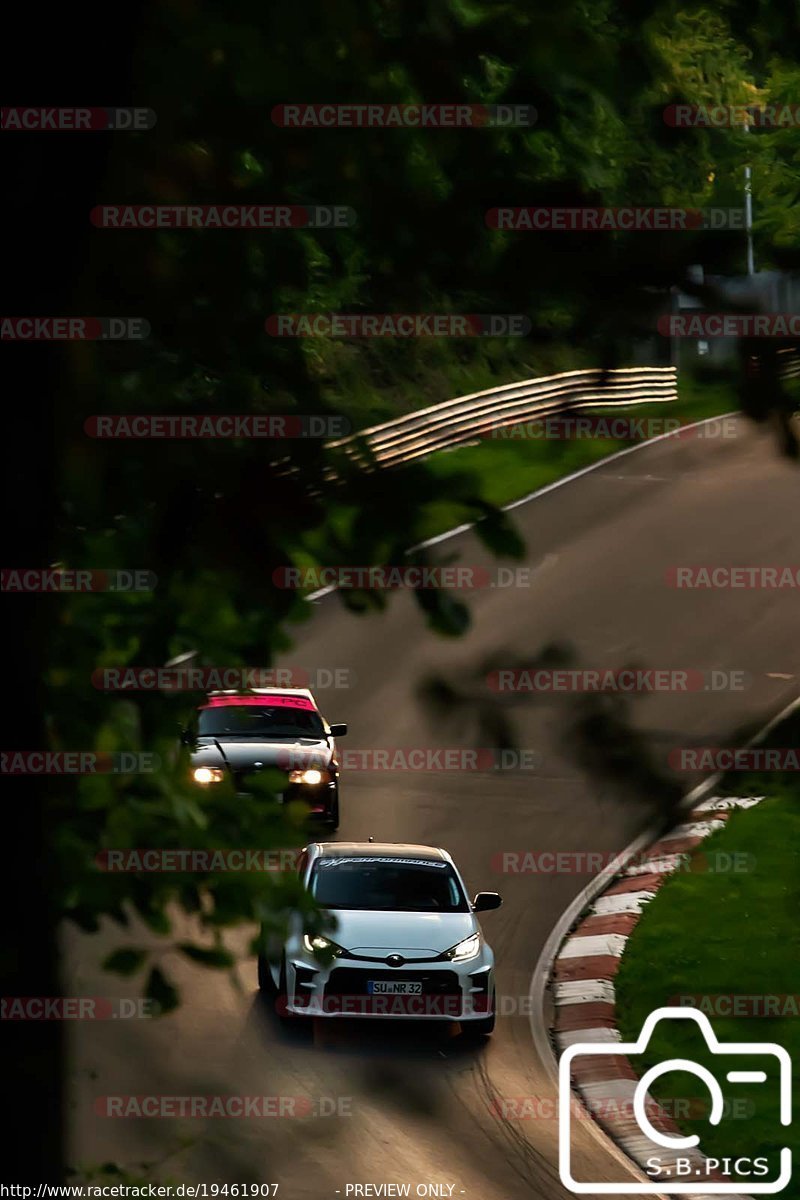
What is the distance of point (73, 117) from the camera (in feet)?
9.75

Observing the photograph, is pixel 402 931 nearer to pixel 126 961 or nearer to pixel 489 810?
pixel 489 810

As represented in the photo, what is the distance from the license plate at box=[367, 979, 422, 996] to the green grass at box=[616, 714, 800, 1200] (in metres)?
1.93

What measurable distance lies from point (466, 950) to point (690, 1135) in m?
2.60

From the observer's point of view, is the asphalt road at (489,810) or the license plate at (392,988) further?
the license plate at (392,988)

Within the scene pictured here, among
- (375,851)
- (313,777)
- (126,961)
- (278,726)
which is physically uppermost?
(126,961)

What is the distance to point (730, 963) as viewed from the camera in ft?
50.2

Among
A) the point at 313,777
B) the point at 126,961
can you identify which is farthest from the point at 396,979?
the point at 126,961

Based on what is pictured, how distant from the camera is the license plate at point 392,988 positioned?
543 inches

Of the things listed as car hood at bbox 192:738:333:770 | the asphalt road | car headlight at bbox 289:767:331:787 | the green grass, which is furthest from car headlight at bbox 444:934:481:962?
car headlight at bbox 289:767:331:787

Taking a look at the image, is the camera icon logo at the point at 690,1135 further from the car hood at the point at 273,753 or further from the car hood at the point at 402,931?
the car hood at the point at 273,753

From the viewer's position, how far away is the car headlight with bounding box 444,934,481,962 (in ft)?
45.7

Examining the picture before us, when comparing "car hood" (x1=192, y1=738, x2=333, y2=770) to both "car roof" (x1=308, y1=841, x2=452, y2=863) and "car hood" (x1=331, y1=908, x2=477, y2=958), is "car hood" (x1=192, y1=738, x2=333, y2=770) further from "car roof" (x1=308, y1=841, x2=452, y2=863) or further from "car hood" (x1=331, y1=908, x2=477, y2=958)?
"car hood" (x1=331, y1=908, x2=477, y2=958)

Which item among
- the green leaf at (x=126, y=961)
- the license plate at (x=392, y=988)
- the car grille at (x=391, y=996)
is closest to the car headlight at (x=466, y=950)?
the car grille at (x=391, y=996)

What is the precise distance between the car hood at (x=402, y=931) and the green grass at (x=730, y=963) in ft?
5.64
